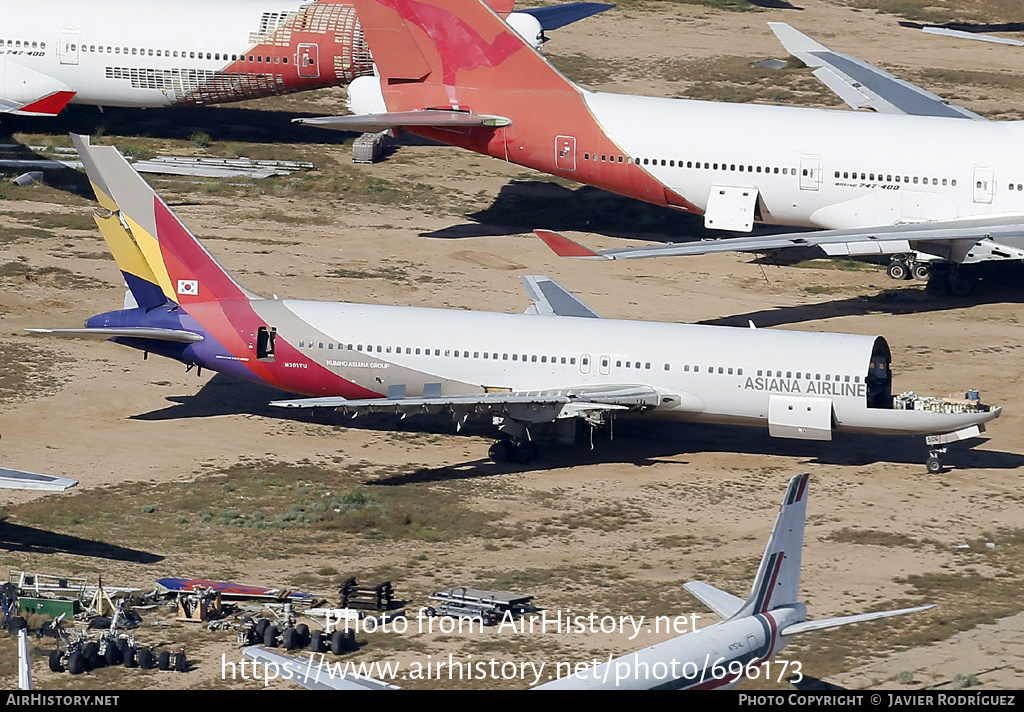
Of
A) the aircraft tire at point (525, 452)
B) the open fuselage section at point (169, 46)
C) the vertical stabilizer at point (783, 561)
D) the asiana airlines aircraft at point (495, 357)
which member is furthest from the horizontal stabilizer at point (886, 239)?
the open fuselage section at point (169, 46)

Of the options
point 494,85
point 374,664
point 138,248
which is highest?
point 494,85

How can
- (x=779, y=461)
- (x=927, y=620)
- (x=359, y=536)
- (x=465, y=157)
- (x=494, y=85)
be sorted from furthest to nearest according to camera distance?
(x=465, y=157) → (x=494, y=85) → (x=779, y=461) → (x=359, y=536) → (x=927, y=620)

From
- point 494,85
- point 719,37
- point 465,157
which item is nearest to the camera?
point 494,85

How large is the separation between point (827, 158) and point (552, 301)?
14.5 meters

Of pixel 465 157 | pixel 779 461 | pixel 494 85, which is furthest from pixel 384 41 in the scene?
pixel 779 461

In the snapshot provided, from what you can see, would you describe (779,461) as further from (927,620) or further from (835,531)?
(927,620)

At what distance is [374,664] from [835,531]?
14.2 meters

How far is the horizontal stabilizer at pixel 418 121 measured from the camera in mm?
63906

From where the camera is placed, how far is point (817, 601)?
3859cm

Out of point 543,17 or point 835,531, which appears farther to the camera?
point 543,17

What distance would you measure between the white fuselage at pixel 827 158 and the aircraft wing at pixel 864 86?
6514 mm

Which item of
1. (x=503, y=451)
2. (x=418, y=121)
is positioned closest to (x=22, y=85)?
(x=418, y=121)

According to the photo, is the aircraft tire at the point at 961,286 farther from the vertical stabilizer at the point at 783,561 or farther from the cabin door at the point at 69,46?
the cabin door at the point at 69,46

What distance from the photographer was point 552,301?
53.5 m
